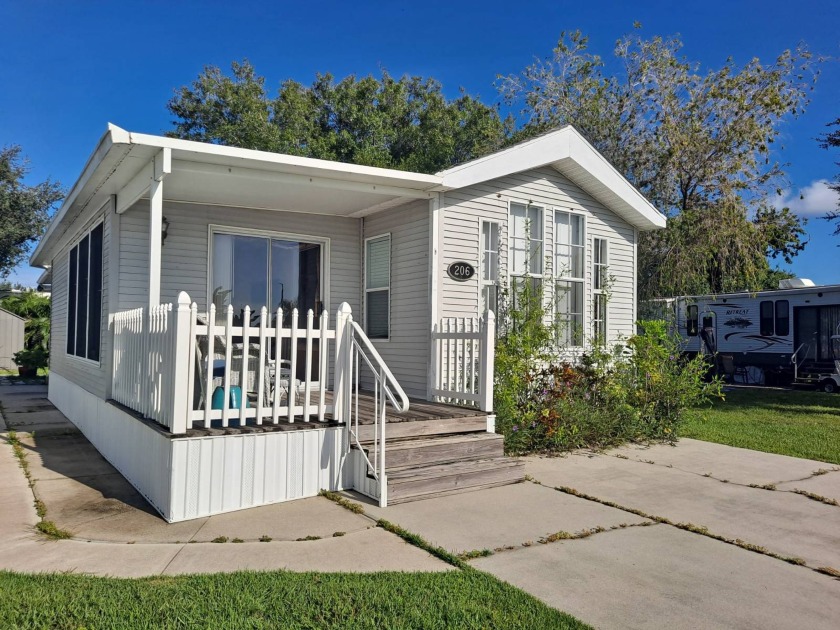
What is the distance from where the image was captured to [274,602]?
10.3 ft

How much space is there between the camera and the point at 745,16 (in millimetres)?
14375

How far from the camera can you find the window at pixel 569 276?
858cm

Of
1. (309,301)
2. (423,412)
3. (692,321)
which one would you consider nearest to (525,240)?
(309,301)

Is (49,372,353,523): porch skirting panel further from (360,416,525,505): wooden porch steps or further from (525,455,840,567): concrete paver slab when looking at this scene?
(525,455,840,567): concrete paver slab

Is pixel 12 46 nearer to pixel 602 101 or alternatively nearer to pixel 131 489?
pixel 602 101

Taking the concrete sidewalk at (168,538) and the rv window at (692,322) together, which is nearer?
the concrete sidewalk at (168,538)

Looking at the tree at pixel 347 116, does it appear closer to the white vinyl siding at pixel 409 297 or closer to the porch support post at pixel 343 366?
the white vinyl siding at pixel 409 297

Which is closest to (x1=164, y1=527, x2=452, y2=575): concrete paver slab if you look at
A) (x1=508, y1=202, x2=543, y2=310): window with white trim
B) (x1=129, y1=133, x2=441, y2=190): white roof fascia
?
(x1=129, y1=133, x2=441, y2=190): white roof fascia

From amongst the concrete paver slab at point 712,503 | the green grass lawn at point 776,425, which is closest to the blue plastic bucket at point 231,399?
the concrete paver slab at point 712,503

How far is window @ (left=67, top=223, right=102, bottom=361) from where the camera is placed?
784 cm

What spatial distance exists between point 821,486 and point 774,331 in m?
12.8

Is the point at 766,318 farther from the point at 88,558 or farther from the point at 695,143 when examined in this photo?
the point at 88,558

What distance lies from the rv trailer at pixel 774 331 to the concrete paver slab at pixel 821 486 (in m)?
9.35

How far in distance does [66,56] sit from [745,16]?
18.6 meters
